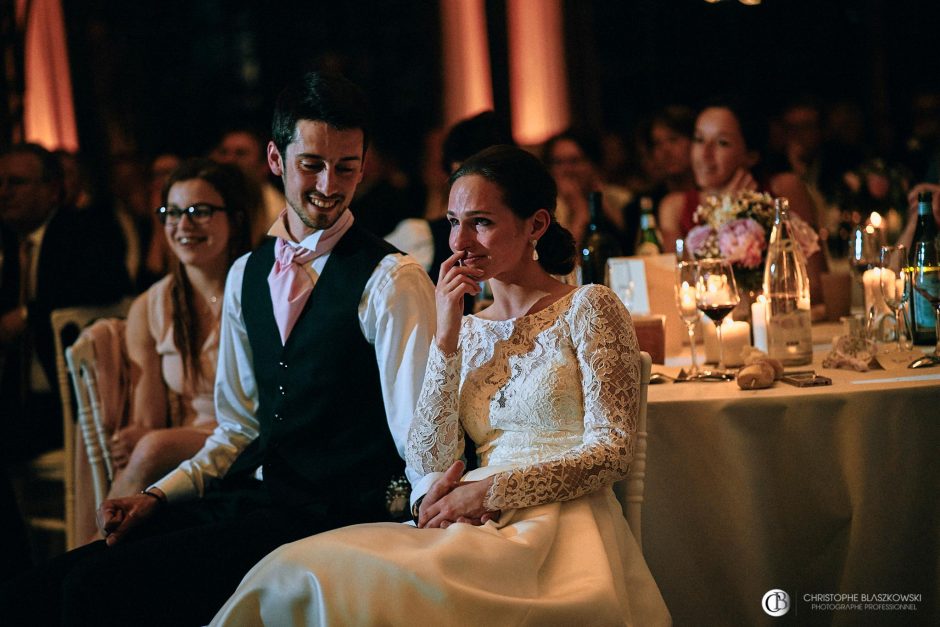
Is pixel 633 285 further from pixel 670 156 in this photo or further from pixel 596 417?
pixel 670 156

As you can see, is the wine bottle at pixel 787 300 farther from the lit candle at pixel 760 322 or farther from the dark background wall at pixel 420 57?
the dark background wall at pixel 420 57

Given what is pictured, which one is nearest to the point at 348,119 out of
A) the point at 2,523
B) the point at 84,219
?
the point at 2,523

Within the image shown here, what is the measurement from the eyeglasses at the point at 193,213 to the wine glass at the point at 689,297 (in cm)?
145

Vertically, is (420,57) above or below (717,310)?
above

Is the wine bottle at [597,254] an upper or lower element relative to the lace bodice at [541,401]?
upper

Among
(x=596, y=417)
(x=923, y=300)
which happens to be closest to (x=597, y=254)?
(x=923, y=300)

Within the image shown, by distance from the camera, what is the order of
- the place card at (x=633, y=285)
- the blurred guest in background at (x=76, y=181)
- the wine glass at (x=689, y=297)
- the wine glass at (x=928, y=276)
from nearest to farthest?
the wine glass at (x=928, y=276)
the wine glass at (x=689, y=297)
the place card at (x=633, y=285)
the blurred guest in background at (x=76, y=181)

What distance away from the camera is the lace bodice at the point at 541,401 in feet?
6.72

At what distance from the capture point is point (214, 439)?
2.65m

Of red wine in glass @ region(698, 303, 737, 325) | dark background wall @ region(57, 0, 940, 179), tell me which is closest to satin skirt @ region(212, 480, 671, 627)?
red wine in glass @ region(698, 303, 737, 325)

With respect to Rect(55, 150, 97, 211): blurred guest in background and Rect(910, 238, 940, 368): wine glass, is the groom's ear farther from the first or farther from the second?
Rect(55, 150, 97, 211): blurred guest in background

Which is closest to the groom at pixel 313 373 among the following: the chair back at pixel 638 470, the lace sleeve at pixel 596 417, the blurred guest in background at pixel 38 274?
the lace sleeve at pixel 596 417

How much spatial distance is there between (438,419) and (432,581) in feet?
1.62

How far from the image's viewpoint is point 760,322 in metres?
2.99
